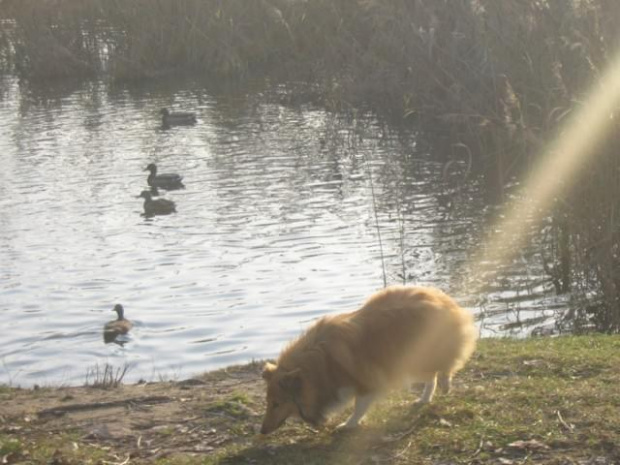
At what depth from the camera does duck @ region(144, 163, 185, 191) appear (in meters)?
20.8

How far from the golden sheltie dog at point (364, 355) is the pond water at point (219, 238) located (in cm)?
486

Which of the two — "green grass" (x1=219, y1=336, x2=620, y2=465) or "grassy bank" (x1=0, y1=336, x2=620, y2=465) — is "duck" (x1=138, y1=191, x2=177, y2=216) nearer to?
"grassy bank" (x1=0, y1=336, x2=620, y2=465)

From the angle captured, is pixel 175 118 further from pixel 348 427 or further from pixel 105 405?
pixel 348 427

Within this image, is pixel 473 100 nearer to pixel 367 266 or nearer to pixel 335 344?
pixel 367 266

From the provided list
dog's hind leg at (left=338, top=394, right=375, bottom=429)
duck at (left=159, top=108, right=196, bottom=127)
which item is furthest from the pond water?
dog's hind leg at (left=338, top=394, right=375, bottom=429)

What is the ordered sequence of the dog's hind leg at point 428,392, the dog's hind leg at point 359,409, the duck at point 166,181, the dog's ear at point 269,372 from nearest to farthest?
the dog's ear at point 269,372 < the dog's hind leg at point 359,409 < the dog's hind leg at point 428,392 < the duck at point 166,181

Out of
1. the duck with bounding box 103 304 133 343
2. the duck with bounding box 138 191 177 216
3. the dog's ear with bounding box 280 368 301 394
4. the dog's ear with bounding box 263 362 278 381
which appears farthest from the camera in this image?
the duck with bounding box 138 191 177 216

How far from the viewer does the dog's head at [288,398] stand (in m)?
7.05

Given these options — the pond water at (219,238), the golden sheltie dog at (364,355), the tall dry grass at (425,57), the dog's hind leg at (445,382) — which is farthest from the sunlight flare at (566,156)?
the golden sheltie dog at (364,355)

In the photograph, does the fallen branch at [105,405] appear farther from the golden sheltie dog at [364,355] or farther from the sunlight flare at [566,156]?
the sunlight flare at [566,156]

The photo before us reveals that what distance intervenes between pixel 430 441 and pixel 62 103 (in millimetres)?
26676

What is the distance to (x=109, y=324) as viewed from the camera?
13.8 m

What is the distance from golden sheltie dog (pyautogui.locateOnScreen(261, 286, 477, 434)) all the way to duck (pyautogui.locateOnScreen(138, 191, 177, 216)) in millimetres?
12398

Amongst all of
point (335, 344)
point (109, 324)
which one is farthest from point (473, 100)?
point (335, 344)
